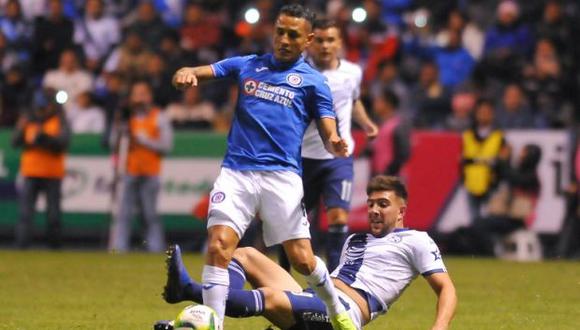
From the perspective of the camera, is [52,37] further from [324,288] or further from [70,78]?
[324,288]

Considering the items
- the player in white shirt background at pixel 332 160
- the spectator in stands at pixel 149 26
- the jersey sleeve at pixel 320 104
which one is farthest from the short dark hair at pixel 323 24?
the spectator in stands at pixel 149 26

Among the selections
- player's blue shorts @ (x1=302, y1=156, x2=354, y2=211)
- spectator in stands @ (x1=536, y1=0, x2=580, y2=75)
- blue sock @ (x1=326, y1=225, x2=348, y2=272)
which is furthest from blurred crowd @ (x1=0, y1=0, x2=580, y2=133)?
blue sock @ (x1=326, y1=225, x2=348, y2=272)

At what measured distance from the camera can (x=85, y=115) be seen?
21.5 metres

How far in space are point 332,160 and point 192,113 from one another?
858 cm

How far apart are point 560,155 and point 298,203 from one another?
10670 millimetres

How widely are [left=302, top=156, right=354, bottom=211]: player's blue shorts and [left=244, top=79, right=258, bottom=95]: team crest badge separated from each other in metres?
3.64

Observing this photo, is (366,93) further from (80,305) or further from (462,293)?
(80,305)

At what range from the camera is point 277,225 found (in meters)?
8.78

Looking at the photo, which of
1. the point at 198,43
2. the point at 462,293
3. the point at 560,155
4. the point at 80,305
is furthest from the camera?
the point at 198,43

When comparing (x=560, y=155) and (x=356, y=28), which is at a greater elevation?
(x=356, y=28)

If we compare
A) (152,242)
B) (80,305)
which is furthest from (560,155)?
(80,305)

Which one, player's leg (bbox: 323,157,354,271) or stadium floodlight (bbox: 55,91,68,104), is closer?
player's leg (bbox: 323,157,354,271)

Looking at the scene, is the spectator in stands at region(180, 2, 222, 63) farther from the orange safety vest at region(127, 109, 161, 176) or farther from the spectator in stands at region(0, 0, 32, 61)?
the orange safety vest at region(127, 109, 161, 176)

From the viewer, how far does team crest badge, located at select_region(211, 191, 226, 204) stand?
8695mm
